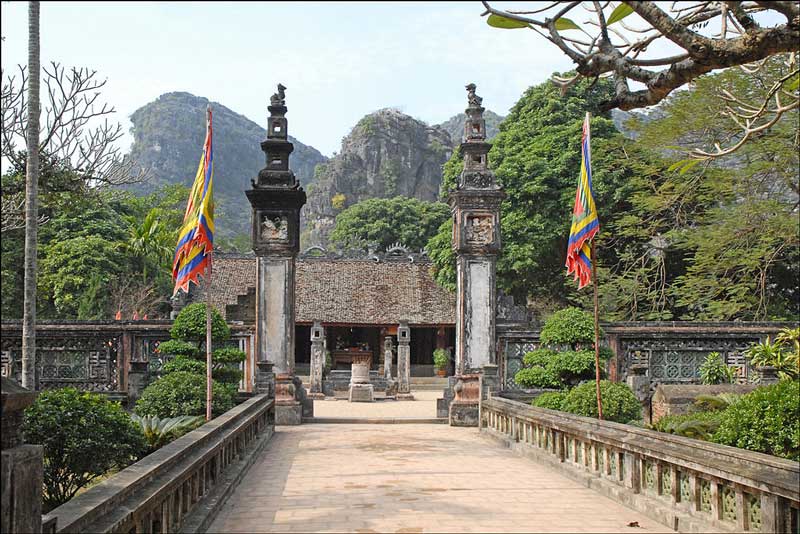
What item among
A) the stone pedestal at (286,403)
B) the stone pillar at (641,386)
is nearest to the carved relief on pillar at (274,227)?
the stone pedestal at (286,403)

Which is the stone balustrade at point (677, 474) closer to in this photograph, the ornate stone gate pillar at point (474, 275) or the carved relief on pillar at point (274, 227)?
the ornate stone gate pillar at point (474, 275)

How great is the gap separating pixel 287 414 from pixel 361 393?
10011 millimetres

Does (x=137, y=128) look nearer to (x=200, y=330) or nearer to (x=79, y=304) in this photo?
(x=79, y=304)

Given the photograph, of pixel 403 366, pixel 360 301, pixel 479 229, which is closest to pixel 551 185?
pixel 403 366

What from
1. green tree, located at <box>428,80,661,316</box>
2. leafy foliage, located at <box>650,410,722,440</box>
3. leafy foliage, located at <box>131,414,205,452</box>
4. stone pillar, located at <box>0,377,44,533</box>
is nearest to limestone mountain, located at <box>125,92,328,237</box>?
green tree, located at <box>428,80,661,316</box>

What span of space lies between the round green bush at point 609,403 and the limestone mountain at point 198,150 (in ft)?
296

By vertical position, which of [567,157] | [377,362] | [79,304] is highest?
[567,157]

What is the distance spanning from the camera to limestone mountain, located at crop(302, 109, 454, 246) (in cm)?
7425

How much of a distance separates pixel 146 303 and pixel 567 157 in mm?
19230

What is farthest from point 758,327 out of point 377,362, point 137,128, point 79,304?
point 137,128

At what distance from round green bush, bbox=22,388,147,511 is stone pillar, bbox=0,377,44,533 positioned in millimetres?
4407

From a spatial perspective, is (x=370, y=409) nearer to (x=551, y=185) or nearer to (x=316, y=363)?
(x=316, y=363)

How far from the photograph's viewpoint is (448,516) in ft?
20.6

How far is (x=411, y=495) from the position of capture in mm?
7219
